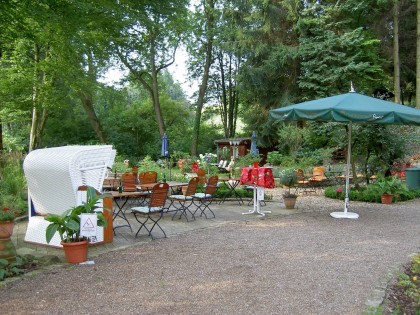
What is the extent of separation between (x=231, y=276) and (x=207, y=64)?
999 inches

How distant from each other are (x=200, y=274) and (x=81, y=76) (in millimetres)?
12421

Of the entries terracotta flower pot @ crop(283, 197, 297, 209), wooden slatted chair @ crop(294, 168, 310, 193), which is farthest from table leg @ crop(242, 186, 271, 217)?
wooden slatted chair @ crop(294, 168, 310, 193)

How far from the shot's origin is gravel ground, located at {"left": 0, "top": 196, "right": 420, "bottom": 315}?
11.7 feet

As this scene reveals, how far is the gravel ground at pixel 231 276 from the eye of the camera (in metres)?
3.57

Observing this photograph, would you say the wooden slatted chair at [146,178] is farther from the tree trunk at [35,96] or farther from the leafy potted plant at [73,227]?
the tree trunk at [35,96]

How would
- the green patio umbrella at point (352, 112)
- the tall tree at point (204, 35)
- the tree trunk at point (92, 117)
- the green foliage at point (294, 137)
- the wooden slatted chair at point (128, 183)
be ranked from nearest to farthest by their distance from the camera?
the green patio umbrella at point (352, 112) → the wooden slatted chair at point (128, 183) → the green foliage at point (294, 137) → the tree trunk at point (92, 117) → the tall tree at point (204, 35)

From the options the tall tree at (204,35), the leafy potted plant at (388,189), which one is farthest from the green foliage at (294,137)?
the tall tree at (204,35)

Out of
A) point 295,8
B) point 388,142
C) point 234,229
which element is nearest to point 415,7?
point 295,8

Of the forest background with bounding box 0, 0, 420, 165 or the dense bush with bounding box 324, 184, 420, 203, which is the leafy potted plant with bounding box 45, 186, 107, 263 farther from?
the dense bush with bounding box 324, 184, 420, 203

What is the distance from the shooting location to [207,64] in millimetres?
28453

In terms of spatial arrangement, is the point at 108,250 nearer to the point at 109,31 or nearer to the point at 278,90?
the point at 109,31

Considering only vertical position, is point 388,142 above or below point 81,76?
below

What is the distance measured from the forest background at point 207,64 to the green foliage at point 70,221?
3727 millimetres

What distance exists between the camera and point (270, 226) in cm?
739
